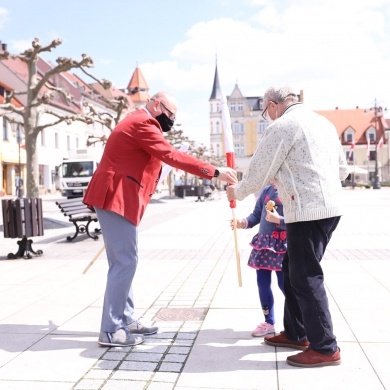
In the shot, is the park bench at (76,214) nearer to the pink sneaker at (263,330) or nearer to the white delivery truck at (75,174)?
the pink sneaker at (263,330)

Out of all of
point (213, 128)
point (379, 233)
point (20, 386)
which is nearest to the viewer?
point (20, 386)

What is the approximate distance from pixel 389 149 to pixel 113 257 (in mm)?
80847

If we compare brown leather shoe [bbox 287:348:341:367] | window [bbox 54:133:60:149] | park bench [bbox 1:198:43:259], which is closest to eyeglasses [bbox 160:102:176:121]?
brown leather shoe [bbox 287:348:341:367]

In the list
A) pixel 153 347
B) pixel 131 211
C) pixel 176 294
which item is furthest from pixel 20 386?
pixel 176 294

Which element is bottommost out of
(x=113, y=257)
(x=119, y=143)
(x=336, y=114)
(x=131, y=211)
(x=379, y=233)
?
(x=379, y=233)

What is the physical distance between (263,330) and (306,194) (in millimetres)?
1326

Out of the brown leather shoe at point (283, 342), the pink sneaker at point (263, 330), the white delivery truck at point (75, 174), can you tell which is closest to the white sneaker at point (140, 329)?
the pink sneaker at point (263, 330)

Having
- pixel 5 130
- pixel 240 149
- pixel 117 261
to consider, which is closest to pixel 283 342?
pixel 117 261

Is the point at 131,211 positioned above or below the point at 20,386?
above

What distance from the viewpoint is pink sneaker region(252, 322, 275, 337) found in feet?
13.9

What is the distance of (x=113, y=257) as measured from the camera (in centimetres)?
412

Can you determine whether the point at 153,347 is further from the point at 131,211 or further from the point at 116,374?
the point at 131,211

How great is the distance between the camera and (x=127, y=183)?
13.1 feet

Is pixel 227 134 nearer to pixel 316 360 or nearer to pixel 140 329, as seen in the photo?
pixel 140 329
